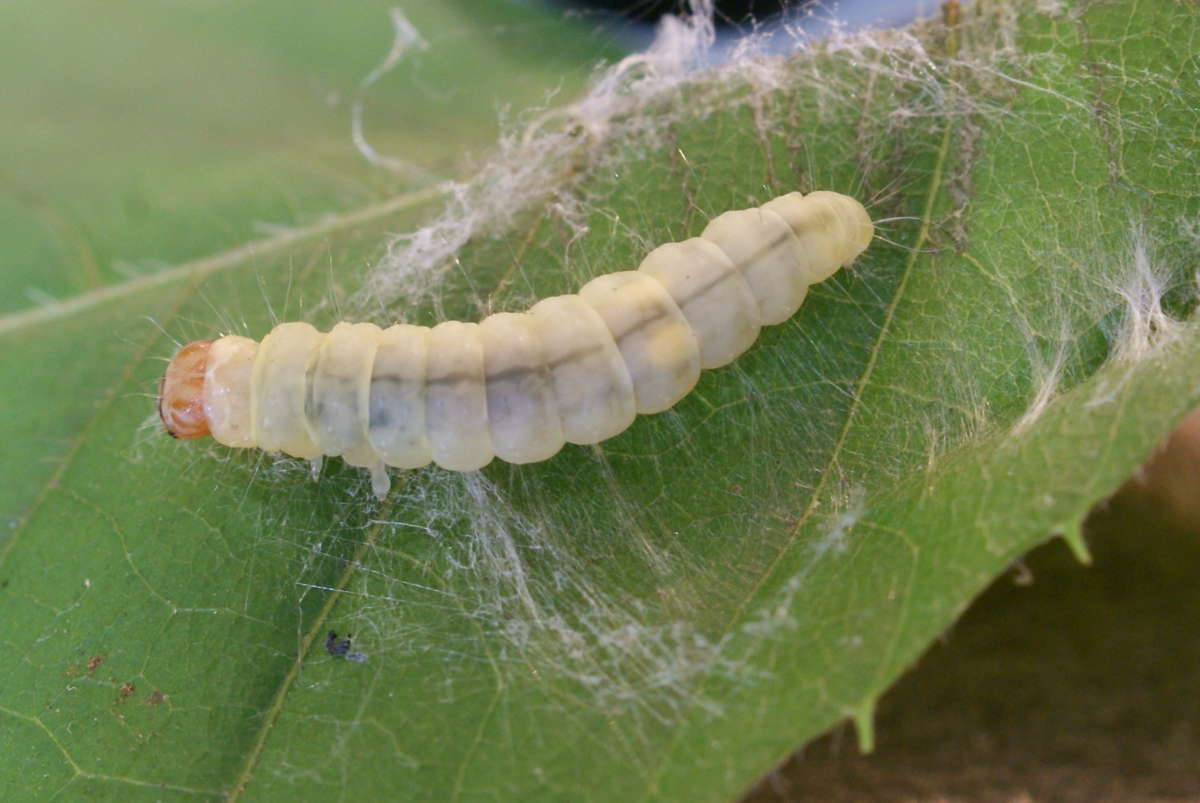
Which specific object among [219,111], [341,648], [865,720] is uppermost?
A: [219,111]

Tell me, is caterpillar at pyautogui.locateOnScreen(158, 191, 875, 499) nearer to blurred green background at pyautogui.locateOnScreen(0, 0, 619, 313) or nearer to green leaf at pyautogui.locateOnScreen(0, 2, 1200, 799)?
green leaf at pyautogui.locateOnScreen(0, 2, 1200, 799)

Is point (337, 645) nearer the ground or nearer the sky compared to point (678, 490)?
nearer the ground

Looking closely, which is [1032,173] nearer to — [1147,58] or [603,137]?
[1147,58]

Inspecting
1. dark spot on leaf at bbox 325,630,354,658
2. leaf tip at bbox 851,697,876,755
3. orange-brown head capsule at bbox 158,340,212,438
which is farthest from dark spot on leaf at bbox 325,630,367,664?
leaf tip at bbox 851,697,876,755

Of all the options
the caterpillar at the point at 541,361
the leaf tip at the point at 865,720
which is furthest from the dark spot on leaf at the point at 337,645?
the leaf tip at the point at 865,720

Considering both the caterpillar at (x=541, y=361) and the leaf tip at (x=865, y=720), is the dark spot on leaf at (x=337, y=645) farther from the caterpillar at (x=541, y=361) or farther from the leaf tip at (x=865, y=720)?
the leaf tip at (x=865, y=720)

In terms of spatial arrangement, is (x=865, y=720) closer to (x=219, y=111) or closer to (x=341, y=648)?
(x=341, y=648)

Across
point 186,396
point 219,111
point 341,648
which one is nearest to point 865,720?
point 341,648
